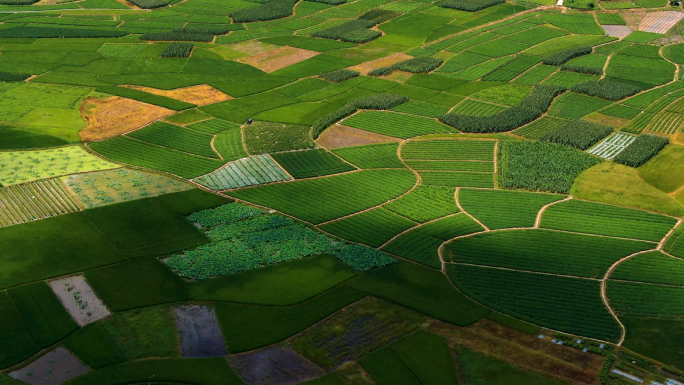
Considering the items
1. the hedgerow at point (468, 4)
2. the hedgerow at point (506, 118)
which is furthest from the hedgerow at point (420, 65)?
the hedgerow at point (468, 4)

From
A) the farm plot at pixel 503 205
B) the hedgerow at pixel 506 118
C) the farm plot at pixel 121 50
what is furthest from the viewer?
the farm plot at pixel 121 50

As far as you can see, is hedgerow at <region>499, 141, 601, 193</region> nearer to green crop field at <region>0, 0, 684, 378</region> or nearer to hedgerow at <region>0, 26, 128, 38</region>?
green crop field at <region>0, 0, 684, 378</region>

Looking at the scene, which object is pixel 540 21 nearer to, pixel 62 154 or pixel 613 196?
pixel 613 196

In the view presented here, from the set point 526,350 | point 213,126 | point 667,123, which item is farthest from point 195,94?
point 526,350

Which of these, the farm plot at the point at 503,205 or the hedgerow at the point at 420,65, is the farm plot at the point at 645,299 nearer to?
the farm plot at the point at 503,205

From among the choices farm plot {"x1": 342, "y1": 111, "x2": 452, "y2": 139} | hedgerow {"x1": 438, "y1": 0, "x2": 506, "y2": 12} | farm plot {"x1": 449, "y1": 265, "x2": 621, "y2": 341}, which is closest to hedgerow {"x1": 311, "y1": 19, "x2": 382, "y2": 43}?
hedgerow {"x1": 438, "y1": 0, "x2": 506, "y2": 12}
